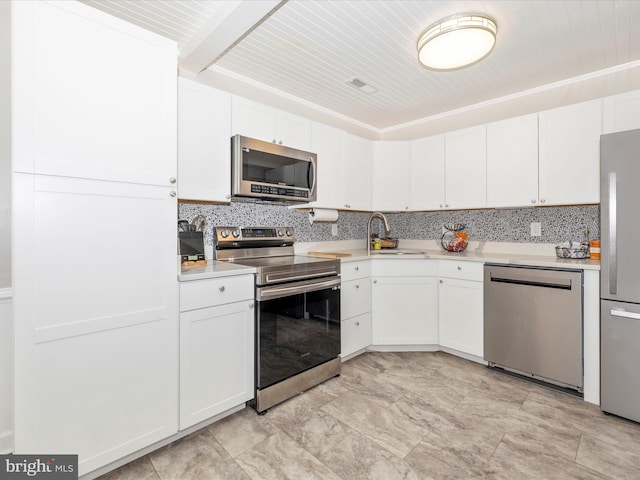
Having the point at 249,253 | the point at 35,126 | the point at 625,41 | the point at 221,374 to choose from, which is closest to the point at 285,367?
the point at 221,374

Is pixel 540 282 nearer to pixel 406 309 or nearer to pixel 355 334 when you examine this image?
pixel 406 309

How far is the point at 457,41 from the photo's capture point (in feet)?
6.47

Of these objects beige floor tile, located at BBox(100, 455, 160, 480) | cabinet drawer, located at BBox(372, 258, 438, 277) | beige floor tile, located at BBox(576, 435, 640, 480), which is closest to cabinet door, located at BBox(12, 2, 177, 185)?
beige floor tile, located at BBox(100, 455, 160, 480)

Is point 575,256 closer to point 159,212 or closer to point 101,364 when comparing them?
point 159,212

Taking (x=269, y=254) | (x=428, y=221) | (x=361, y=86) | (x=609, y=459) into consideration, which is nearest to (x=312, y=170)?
(x=269, y=254)

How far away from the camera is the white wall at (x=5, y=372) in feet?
5.35

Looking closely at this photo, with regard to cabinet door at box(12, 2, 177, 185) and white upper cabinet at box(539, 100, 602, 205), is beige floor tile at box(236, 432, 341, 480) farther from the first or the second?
white upper cabinet at box(539, 100, 602, 205)

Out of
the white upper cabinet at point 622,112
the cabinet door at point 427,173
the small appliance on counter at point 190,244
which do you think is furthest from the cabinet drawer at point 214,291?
the white upper cabinet at point 622,112

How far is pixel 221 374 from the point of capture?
1.89 metres

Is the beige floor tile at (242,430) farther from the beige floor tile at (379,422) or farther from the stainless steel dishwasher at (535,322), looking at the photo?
the stainless steel dishwasher at (535,322)

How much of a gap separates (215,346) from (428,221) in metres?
2.76

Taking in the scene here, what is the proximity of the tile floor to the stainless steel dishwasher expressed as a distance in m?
0.17

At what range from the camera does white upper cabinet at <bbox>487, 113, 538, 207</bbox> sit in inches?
106

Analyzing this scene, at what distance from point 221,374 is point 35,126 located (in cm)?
150
